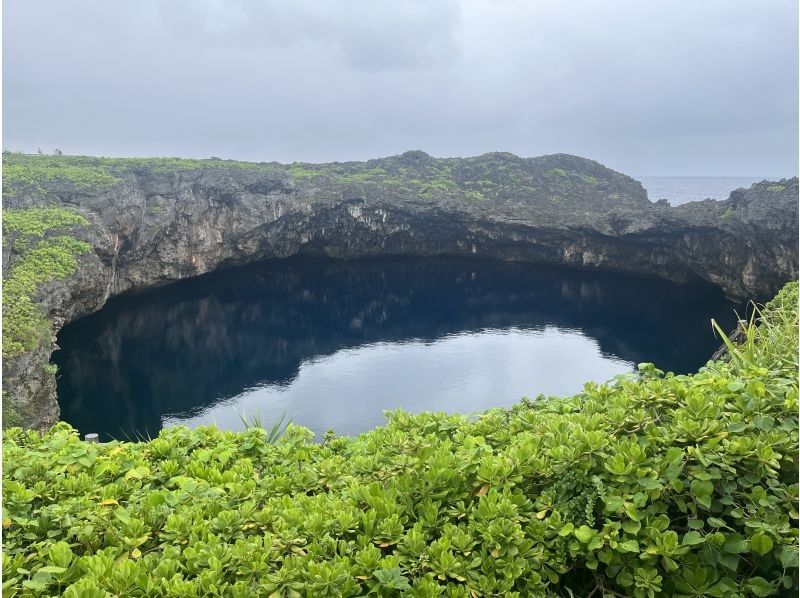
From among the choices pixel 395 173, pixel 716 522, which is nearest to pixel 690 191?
pixel 395 173

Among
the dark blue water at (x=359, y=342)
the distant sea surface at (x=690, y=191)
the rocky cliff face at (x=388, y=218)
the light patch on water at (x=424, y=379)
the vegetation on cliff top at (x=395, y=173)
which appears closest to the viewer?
the light patch on water at (x=424, y=379)

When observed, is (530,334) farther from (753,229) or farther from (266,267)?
(266,267)

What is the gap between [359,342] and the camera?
2656 centimetres

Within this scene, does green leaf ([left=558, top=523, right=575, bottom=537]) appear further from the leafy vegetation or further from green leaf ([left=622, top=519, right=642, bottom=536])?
the leafy vegetation

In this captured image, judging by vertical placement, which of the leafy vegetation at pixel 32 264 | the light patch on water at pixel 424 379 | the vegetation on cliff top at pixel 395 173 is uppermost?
the vegetation on cliff top at pixel 395 173

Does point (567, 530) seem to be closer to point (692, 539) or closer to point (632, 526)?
point (632, 526)

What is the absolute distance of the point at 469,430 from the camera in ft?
12.4

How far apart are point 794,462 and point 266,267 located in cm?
3636

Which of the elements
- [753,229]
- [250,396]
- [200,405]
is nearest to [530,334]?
[753,229]

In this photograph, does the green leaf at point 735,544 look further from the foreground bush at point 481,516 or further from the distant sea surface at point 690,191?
the distant sea surface at point 690,191

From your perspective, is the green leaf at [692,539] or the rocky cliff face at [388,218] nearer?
the green leaf at [692,539]

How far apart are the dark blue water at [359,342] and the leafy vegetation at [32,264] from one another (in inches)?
133

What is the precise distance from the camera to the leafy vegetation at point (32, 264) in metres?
15.6

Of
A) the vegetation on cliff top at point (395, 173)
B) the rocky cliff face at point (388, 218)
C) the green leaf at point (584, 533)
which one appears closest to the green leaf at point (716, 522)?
the green leaf at point (584, 533)
